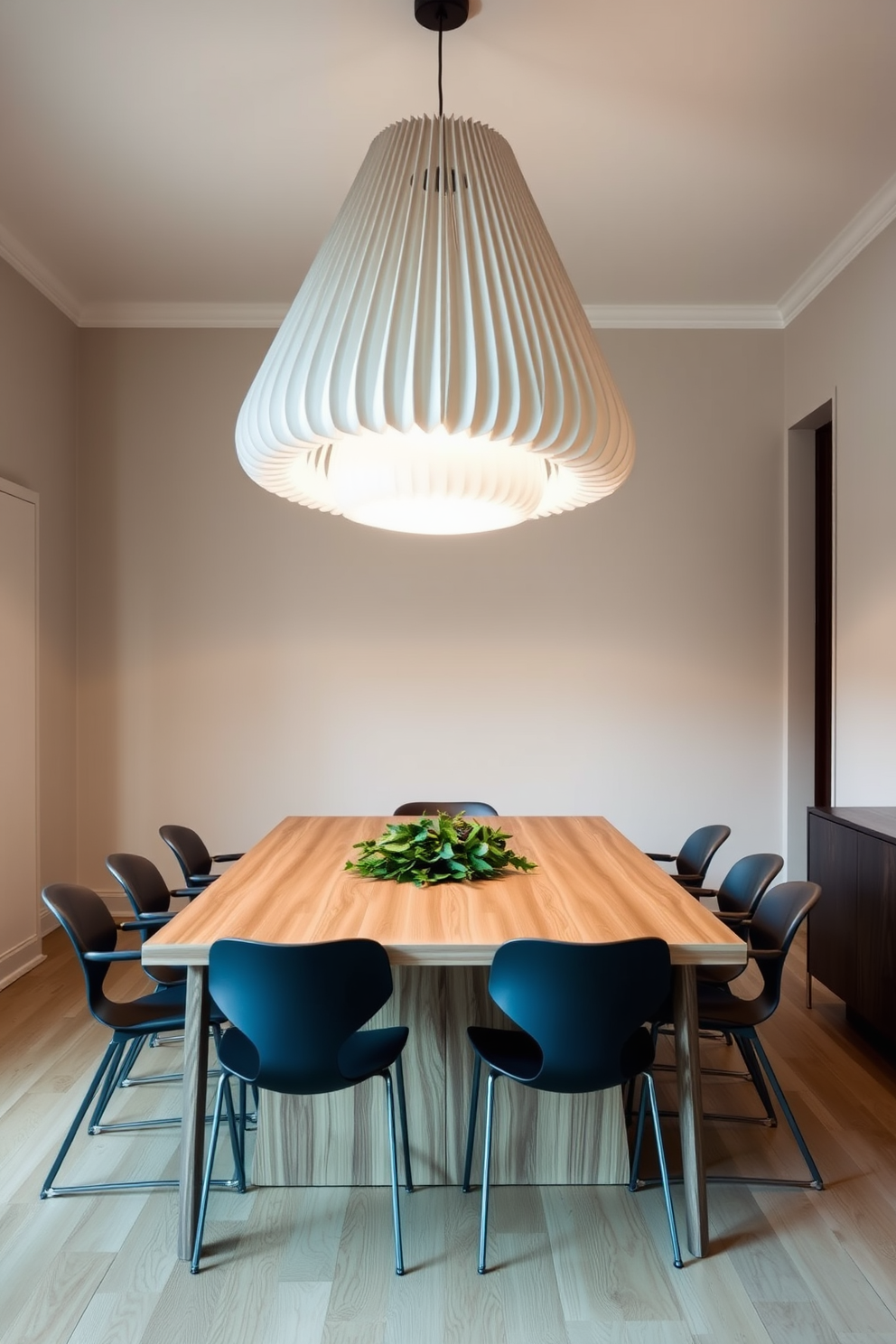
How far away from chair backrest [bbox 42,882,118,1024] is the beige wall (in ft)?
8.20

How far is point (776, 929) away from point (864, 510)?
2597 millimetres

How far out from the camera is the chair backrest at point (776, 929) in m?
2.79

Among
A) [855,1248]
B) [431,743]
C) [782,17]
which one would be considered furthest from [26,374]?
[855,1248]

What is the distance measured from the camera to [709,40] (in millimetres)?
3328

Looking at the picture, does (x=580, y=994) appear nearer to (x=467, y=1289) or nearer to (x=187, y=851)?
(x=467, y=1289)

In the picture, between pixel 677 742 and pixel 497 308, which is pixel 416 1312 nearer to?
pixel 497 308

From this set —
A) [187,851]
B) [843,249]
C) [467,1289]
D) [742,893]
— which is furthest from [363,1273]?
[843,249]

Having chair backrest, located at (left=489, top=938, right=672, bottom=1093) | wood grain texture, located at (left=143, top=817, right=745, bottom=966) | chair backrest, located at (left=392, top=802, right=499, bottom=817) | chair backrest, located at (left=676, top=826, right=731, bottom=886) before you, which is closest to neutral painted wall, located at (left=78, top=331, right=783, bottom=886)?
chair backrest, located at (left=392, top=802, right=499, bottom=817)

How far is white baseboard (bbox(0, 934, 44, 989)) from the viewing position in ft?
15.0

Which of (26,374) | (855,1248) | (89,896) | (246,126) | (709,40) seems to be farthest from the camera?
(26,374)

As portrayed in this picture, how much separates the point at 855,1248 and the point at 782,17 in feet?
12.4

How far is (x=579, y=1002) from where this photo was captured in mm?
2287

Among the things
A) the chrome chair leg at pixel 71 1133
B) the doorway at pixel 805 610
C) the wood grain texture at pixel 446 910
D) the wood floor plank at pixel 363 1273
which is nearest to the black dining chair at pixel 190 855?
the wood grain texture at pixel 446 910

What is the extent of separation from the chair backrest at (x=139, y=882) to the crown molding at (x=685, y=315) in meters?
4.12
